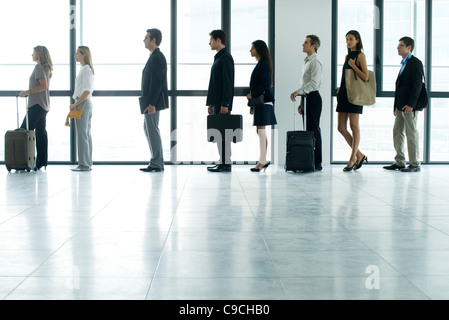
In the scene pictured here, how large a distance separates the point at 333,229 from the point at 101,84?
202 inches

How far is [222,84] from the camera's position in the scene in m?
6.60

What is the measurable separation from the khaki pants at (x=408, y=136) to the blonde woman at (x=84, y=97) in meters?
3.47

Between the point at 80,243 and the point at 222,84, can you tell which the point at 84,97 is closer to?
the point at 222,84

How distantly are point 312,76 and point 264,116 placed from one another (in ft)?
2.18

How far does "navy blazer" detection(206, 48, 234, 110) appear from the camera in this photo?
21.4 ft

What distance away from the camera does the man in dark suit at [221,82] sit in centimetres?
654

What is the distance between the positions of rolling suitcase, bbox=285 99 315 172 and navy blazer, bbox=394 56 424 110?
1.13m

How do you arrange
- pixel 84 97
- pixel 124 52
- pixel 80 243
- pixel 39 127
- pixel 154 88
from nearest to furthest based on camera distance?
1. pixel 80 243
2. pixel 154 88
3. pixel 84 97
4. pixel 39 127
5. pixel 124 52

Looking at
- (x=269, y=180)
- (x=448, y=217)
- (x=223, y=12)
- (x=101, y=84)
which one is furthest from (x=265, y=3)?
(x=448, y=217)

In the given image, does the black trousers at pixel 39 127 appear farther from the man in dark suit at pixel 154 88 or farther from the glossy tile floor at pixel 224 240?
the glossy tile floor at pixel 224 240

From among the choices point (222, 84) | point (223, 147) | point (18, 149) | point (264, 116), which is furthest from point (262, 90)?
point (18, 149)

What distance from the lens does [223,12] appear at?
25.8ft

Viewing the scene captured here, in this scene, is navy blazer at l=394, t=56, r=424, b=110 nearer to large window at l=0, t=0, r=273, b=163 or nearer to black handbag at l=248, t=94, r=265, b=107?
black handbag at l=248, t=94, r=265, b=107
